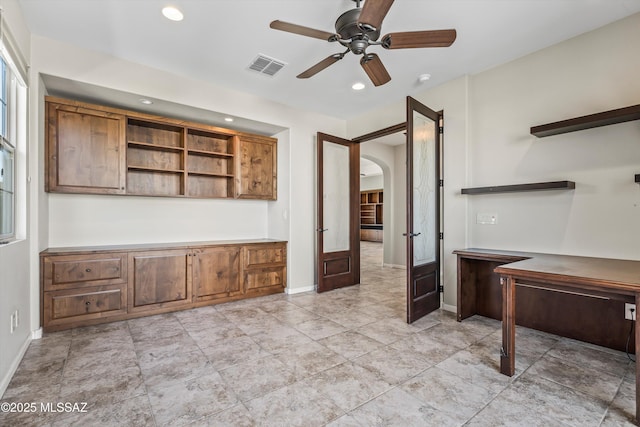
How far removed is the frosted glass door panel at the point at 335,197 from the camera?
4.86 m

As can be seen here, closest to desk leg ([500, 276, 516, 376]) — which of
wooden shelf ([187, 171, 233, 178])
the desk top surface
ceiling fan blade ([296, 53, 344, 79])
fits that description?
the desk top surface

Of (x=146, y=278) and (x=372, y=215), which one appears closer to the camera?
(x=146, y=278)

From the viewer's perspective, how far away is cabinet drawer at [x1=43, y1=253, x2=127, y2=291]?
2988mm

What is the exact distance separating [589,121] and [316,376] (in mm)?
3130

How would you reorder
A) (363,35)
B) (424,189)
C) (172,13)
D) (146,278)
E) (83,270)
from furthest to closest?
(424,189), (146,278), (83,270), (172,13), (363,35)

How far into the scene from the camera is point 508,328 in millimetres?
2209

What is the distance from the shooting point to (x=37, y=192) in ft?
9.41

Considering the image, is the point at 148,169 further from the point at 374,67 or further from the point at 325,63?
the point at 374,67

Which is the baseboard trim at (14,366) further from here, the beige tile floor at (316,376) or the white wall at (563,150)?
the white wall at (563,150)

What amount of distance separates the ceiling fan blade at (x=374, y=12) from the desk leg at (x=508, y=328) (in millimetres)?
2046

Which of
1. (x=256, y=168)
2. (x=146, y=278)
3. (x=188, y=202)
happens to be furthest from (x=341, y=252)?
(x=146, y=278)

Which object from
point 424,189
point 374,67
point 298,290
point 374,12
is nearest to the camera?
point 374,12

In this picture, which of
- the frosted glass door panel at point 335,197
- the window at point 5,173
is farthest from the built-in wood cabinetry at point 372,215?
the window at point 5,173

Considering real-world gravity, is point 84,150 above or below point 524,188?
above
